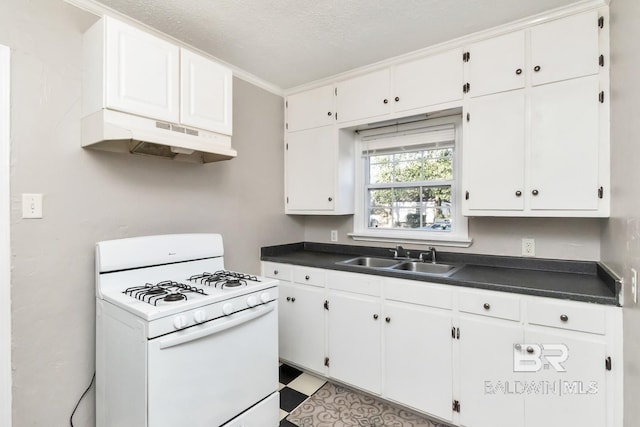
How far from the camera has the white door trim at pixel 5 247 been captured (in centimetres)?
142

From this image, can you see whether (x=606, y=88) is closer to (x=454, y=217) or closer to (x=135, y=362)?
(x=454, y=217)

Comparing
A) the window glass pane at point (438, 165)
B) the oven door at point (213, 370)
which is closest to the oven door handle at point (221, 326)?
the oven door at point (213, 370)

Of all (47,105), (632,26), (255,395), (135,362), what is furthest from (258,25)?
(255,395)

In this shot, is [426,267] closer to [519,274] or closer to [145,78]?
[519,274]

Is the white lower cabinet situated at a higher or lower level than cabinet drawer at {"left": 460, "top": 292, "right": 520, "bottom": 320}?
lower

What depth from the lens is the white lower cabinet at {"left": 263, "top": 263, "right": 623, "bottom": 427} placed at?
1468mm

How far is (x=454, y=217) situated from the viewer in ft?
8.05

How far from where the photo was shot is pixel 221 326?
1524 mm

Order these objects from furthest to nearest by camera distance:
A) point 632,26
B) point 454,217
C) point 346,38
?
point 454,217
point 346,38
point 632,26

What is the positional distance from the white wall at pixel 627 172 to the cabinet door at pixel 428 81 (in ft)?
2.53

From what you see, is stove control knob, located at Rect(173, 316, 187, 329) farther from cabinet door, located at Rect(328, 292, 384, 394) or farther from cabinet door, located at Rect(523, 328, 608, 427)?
cabinet door, located at Rect(523, 328, 608, 427)

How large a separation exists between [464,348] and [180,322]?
61.1 inches

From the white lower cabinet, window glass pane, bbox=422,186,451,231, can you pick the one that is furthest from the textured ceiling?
the white lower cabinet

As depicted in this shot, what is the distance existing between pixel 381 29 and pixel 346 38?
0.24 meters
